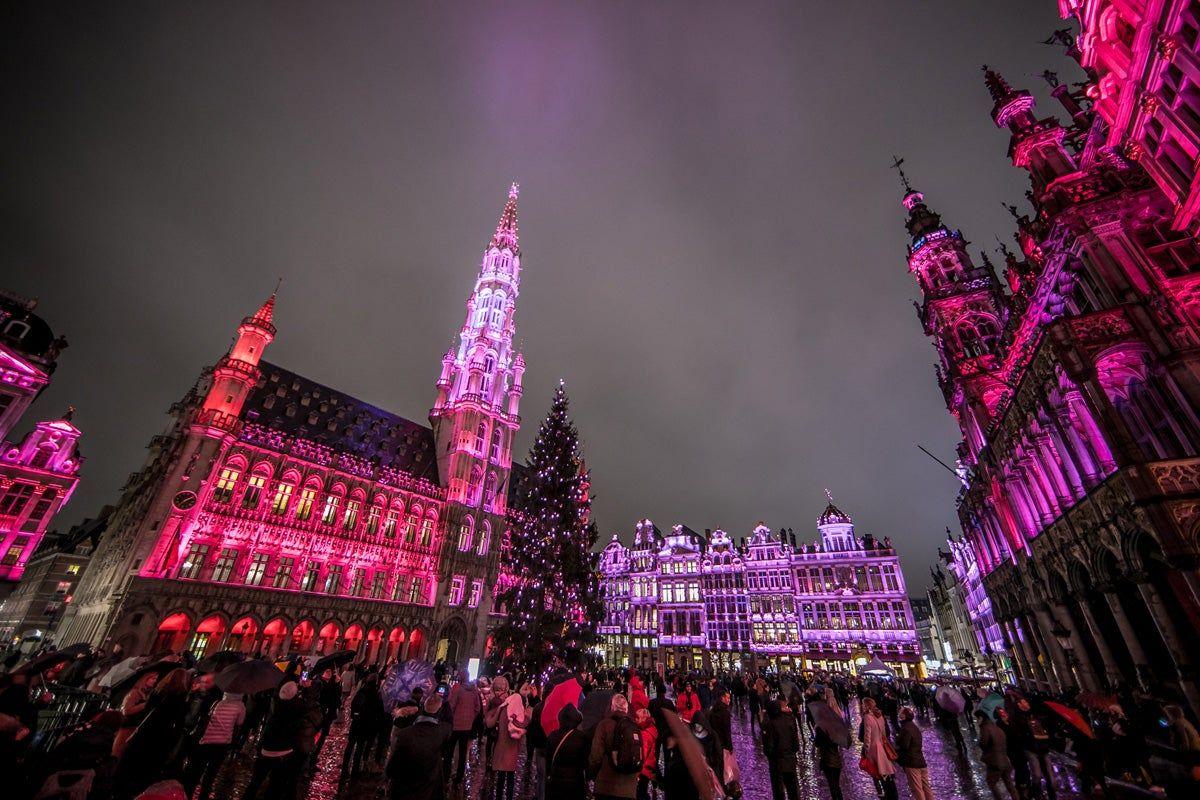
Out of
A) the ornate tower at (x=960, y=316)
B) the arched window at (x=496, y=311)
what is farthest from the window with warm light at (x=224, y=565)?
the ornate tower at (x=960, y=316)

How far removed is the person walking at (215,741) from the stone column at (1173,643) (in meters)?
21.1

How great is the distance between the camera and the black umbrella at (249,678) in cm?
747

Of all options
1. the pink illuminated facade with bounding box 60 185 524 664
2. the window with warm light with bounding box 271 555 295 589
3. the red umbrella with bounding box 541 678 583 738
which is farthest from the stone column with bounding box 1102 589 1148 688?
the window with warm light with bounding box 271 555 295 589

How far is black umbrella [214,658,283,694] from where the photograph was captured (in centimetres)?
747

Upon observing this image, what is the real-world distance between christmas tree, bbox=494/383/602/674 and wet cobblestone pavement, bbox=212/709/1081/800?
296 inches

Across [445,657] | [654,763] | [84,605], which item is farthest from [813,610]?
[84,605]

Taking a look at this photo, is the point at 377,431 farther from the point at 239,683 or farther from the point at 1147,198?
the point at 1147,198

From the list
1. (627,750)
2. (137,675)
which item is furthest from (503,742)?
(137,675)

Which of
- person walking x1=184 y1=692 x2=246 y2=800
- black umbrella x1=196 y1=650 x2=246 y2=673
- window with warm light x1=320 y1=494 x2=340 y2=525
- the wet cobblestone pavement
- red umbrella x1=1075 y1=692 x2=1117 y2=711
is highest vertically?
window with warm light x1=320 y1=494 x2=340 y2=525

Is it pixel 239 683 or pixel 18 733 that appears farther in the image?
pixel 239 683

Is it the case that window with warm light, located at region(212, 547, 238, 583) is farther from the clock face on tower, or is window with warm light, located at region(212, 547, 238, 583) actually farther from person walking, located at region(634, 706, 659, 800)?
person walking, located at region(634, 706, 659, 800)

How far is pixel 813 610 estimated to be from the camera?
2029 inches

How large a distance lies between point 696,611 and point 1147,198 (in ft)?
176

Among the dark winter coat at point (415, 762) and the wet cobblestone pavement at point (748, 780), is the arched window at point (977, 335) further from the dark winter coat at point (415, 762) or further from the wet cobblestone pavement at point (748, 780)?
the dark winter coat at point (415, 762)
